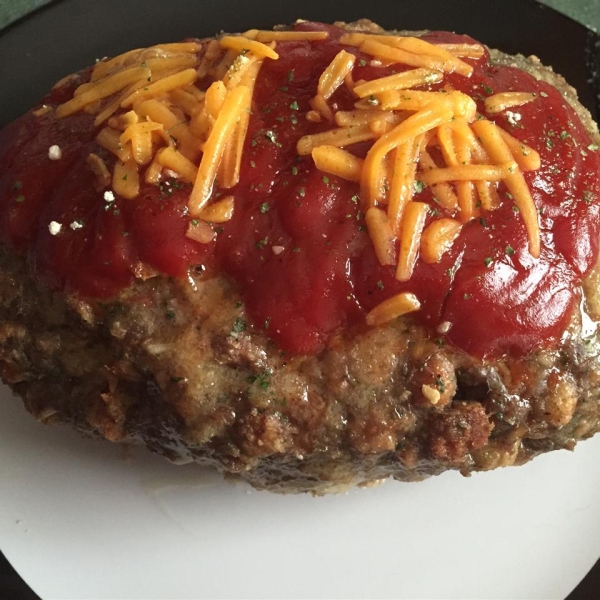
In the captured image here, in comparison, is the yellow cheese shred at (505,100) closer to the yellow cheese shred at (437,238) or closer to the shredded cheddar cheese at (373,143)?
the shredded cheddar cheese at (373,143)

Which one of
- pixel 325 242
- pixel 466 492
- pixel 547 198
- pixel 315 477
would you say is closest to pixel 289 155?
pixel 325 242

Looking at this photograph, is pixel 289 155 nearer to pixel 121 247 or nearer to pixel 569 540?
pixel 121 247

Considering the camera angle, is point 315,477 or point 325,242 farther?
point 315,477

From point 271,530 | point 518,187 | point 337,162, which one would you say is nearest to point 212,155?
point 337,162

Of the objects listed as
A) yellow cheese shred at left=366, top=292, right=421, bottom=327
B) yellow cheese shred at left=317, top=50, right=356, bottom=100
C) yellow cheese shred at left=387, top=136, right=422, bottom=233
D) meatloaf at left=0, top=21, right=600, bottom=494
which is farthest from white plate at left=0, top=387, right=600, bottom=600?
yellow cheese shred at left=317, top=50, right=356, bottom=100

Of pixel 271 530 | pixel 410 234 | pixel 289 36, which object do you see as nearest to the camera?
pixel 410 234

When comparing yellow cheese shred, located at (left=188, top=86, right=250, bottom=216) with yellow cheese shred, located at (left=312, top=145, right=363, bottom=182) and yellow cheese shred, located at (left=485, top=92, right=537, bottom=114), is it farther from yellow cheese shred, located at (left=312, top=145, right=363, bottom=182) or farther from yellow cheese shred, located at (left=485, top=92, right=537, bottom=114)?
yellow cheese shred, located at (left=485, top=92, right=537, bottom=114)

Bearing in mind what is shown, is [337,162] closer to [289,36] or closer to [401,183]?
[401,183]
